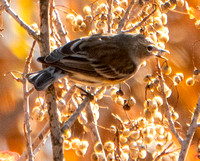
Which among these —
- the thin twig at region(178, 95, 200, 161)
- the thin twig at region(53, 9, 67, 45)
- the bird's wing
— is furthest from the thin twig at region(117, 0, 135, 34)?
the thin twig at region(178, 95, 200, 161)

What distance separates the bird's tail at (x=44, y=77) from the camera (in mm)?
2514

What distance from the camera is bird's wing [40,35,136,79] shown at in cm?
278

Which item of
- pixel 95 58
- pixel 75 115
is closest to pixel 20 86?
pixel 95 58

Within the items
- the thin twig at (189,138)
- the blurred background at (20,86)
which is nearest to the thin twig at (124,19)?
the thin twig at (189,138)

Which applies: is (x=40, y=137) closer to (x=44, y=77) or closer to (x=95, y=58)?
(x=44, y=77)

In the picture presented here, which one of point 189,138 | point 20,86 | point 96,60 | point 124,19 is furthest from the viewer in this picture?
point 20,86

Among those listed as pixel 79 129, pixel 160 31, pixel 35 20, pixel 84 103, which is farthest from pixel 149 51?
pixel 35 20

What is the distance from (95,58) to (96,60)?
2cm

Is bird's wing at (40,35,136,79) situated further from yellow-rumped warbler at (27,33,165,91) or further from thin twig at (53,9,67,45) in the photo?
thin twig at (53,9,67,45)

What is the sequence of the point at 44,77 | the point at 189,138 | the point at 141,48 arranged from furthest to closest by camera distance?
1. the point at 141,48
2. the point at 44,77
3. the point at 189,138

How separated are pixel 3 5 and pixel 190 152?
2.54 metres

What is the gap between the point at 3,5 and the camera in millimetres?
2766

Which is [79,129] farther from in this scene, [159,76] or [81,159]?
[159,76]

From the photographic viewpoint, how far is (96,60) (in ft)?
9.82
